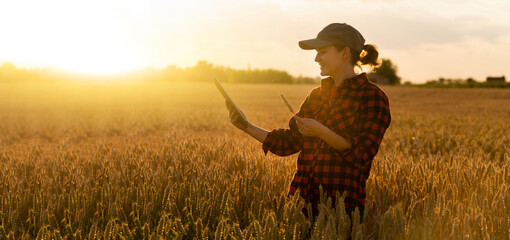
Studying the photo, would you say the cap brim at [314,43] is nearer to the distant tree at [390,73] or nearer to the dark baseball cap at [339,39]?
the dark baseball cap at [339,39]

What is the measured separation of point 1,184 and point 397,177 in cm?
319

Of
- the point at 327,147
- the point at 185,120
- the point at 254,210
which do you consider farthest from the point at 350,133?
the point at 185,120

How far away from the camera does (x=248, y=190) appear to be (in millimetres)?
2760

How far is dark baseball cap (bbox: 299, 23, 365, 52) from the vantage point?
250 cm

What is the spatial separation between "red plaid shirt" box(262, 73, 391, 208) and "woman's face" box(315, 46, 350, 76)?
111 mm

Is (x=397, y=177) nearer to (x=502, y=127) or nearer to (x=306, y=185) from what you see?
(x=306, y=185)

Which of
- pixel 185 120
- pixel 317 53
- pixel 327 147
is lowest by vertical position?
pixel 185 120

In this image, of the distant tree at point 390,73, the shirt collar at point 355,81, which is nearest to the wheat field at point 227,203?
the shirt collar at point 355,81

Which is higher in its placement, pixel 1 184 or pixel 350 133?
pixel 350 133

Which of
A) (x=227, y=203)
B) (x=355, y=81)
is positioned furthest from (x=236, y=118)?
(x=355, y=81)

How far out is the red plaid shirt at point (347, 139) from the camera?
7.97 ft

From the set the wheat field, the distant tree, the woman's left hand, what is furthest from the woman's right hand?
the distant tree

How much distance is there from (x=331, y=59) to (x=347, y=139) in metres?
0.51

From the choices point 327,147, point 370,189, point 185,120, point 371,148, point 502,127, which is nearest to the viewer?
point 371,148
